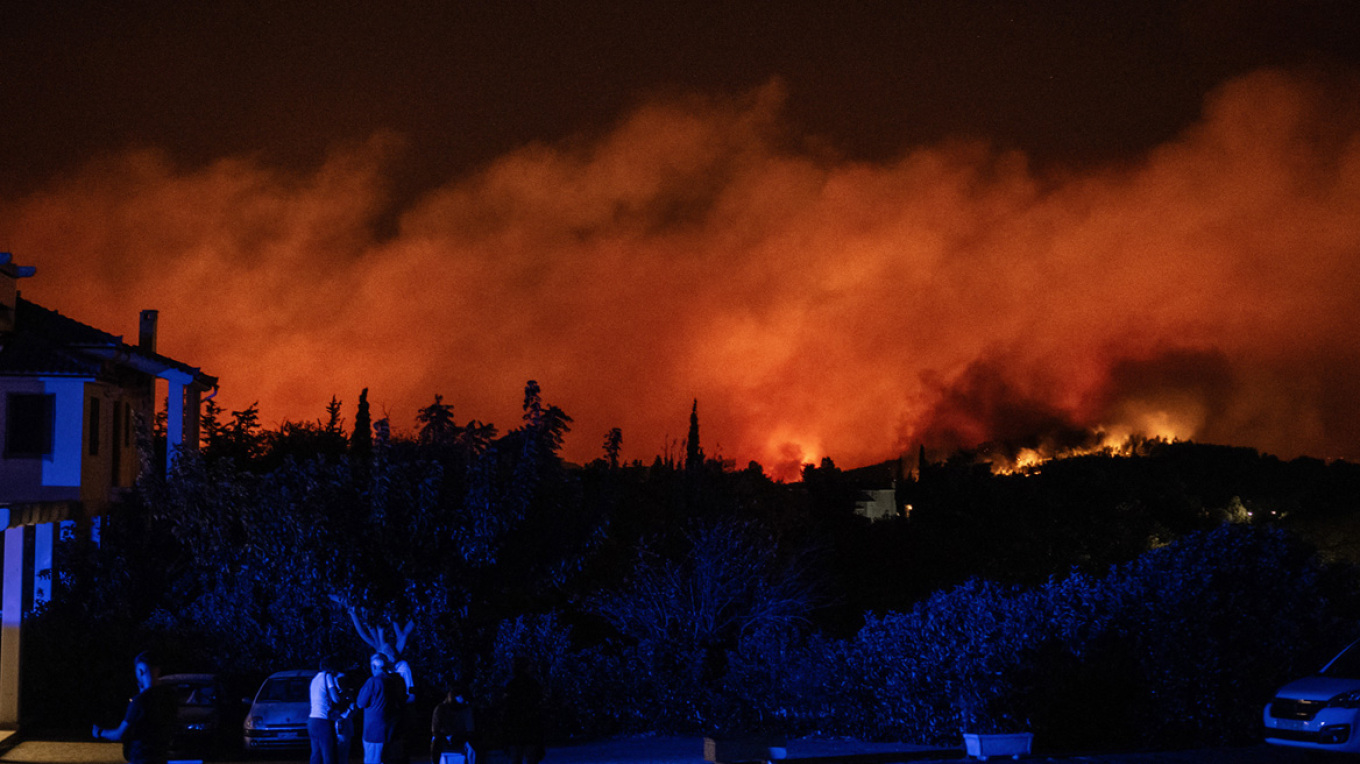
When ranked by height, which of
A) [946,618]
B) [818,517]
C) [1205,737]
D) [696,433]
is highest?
[696,433]

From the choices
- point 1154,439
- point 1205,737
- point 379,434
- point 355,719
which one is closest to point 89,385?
point 379,434

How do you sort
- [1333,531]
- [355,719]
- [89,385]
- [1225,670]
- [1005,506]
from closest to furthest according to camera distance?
1. [355,719]
2. [1225,670]
3. [89,385]
4. [1005,506]
5. [1333,531]

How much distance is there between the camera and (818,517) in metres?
38.2

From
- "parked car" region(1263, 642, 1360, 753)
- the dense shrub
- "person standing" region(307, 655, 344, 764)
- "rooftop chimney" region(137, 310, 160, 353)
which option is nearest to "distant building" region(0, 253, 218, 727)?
"rooftop chimney" region(137, 310, 160, 353)

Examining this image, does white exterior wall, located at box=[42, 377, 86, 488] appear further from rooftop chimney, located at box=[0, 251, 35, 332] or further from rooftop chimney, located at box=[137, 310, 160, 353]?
rooftop chimney, located at box=[137, 310, 160, 353]

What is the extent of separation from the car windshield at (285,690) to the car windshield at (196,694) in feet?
2.50

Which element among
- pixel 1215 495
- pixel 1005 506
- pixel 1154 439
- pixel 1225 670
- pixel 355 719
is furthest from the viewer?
pixel 1154 439

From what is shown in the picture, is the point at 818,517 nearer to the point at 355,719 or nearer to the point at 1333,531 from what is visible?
the point at 355,719

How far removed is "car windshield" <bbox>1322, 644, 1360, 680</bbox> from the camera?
13883 millimetres

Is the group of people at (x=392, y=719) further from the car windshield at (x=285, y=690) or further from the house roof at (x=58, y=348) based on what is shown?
the house roof at (x=58, y=348)

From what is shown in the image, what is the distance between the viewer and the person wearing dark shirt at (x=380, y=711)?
1198cm

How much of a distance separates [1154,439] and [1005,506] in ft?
139

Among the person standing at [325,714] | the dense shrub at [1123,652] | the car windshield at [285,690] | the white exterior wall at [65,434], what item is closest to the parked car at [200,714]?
the car windshield at [285,690]

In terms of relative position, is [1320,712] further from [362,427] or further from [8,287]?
[362,427]
